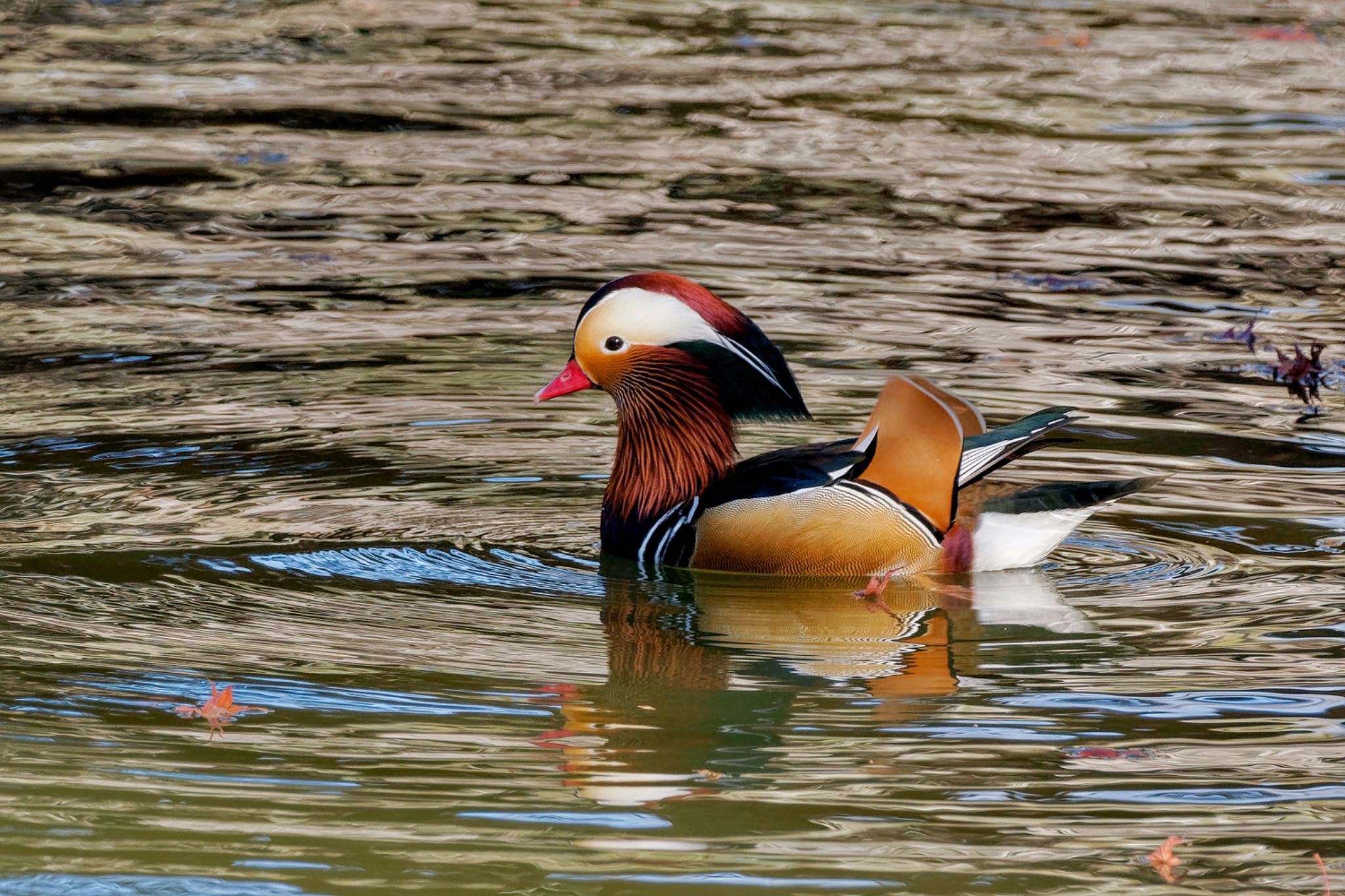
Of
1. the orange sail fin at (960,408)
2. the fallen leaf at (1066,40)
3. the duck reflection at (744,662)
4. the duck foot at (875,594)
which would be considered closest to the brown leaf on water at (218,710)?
the duck reflection at (744,662)

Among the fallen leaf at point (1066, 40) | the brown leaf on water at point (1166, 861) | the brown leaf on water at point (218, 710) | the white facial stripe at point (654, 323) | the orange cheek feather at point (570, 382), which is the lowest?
the brown leaf on water at point (218, 710)

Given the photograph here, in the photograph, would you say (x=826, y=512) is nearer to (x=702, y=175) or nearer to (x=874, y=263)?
(x=874, y=263)

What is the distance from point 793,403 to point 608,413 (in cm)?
211

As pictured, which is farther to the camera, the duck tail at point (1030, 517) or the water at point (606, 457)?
the duck tail at point (1030, 517)

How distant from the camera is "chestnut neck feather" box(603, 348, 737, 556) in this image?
7.09m

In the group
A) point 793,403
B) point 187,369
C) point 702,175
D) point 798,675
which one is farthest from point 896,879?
point 702,175

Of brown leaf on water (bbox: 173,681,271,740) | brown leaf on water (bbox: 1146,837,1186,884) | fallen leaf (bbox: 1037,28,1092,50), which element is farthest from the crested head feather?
fallen leaf (bbox: 1037,28,1092,50)

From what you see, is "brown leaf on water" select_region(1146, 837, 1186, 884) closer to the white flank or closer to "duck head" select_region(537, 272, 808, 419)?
the white flank

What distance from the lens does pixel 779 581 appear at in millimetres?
6820

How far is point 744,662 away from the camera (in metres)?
5.97

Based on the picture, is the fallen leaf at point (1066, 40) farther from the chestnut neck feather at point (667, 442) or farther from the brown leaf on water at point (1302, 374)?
the chestnut neck feather at point (667, 442)

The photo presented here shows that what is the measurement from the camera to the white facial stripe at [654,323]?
22.7ft

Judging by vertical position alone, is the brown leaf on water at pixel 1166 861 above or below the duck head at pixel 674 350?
below

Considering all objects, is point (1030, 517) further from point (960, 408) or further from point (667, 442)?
point (667, 442)
